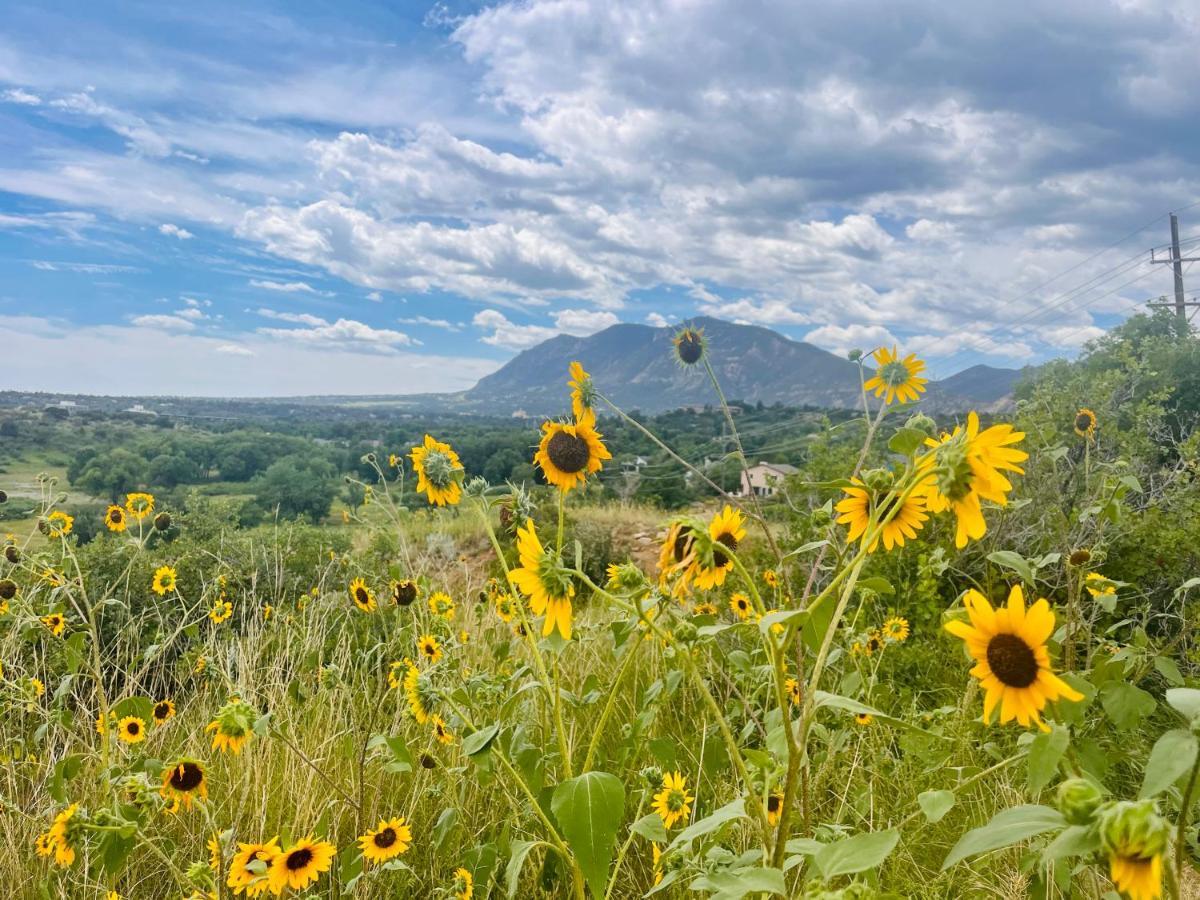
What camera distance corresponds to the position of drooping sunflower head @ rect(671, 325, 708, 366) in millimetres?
3527

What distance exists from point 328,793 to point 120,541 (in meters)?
3.82

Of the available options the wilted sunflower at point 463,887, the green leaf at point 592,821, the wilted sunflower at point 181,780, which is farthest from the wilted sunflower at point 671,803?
the wilted sunflower at point 181,780

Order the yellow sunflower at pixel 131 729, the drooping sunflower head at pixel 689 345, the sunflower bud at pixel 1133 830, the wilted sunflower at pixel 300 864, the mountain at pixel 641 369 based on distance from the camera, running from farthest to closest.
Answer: the mountain at pixel 641 369
the drooping sunflower head at pixel 689 345
the yellow sunflower at pixel 131 729
the wilted sunflower at pixel 300 864
the sunflower bud at pixel 1133 830

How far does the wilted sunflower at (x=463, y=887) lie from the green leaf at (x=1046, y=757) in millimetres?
1344

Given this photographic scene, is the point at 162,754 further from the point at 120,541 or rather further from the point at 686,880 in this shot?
the point at 120,541

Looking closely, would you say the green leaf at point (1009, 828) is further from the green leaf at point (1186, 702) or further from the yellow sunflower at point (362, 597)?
the yellow sunflower at point (362, 597)

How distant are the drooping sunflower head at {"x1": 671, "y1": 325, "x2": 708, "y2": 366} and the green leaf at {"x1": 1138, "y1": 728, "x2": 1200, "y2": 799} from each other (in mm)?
2743

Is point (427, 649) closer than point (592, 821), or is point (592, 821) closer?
point (592, 821)

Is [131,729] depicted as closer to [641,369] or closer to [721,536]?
[721,536]

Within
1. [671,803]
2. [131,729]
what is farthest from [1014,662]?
[131,729]

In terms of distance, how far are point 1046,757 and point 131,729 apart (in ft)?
8.95

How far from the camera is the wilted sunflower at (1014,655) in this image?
1123 mm

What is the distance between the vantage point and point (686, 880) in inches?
77.7

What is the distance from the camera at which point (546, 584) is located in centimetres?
136
